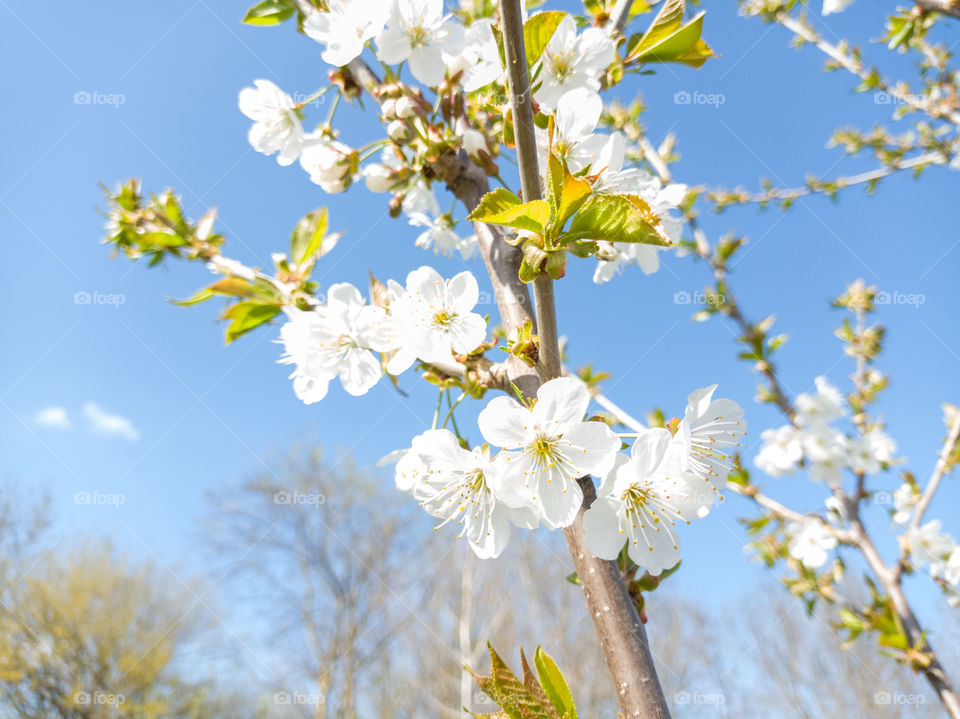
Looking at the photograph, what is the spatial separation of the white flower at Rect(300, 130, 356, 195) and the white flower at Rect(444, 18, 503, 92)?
0.84ft

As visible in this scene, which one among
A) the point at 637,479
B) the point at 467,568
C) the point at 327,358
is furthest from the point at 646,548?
the point at 467,568

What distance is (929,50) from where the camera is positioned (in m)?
2.42

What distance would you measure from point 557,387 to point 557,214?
0.17 metres

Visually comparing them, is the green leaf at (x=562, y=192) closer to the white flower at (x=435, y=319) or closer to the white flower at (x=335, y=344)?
the white flower at (x=435, y=319)

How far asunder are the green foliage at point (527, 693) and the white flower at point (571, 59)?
0.68 meters

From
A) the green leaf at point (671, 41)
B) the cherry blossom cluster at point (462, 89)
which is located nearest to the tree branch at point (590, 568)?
the cherry blossom cluster at point (462, 89)

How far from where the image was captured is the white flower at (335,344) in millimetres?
771

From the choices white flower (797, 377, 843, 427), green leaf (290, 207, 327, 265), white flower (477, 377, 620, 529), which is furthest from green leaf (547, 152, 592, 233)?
white flower (797, 377, 843, 427)

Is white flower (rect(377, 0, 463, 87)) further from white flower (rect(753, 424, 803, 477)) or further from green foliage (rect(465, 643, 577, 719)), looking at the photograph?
white flower (rect(753, 424, 803, 477))

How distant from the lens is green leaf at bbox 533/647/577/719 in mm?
517

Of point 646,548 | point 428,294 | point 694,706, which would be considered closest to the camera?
point 646,548

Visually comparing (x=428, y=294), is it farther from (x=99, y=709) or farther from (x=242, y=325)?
(x=99, y=709)

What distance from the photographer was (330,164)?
904mm

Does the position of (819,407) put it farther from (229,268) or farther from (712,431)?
(229,268)
